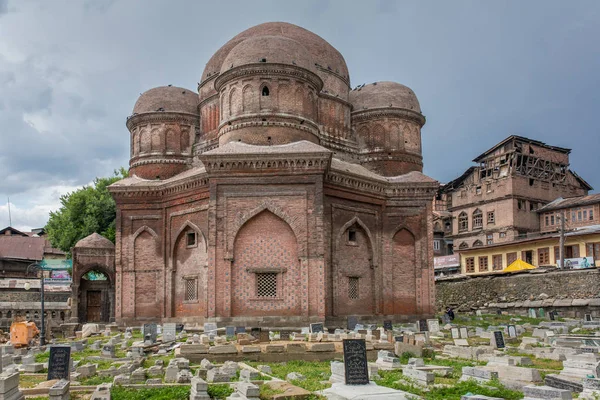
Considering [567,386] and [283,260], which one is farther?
[283,260]

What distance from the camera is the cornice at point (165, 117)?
33.8m

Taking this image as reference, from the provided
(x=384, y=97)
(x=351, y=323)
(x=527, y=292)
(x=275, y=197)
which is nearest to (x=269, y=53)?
(x=275, y=197)

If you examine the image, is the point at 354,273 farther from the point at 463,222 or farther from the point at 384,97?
the point at 463,222

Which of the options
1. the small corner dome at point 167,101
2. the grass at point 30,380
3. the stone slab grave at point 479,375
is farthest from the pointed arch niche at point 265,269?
the stone slab grave at point 479,375

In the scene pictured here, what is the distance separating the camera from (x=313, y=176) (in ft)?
84.2

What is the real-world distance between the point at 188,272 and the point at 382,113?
42.8 feet

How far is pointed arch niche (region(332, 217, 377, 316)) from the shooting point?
1067 inches

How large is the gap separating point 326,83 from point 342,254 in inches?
392

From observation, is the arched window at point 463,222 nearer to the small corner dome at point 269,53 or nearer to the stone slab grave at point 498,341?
the small corner dome at point 269,53

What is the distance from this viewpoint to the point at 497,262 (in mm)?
50125

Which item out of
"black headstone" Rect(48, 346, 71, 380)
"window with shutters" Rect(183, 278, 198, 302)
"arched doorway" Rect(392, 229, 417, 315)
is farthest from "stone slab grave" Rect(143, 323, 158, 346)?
"arched doorway" Rect(392, 229, 417, 315)

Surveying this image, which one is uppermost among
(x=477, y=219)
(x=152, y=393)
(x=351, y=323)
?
(x=477, y=219)

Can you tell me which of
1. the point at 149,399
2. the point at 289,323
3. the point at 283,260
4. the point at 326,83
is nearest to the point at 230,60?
the point at 326,83

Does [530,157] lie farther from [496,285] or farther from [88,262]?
[88,262]
